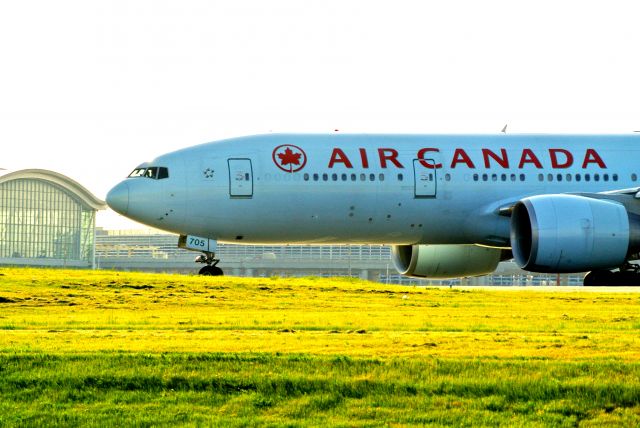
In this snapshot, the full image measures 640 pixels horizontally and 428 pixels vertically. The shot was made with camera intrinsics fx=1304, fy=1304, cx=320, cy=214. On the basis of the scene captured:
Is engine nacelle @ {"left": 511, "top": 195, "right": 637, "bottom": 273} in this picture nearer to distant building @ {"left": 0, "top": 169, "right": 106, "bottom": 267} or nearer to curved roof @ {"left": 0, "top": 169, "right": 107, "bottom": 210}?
curved roof @ {"left": 0, "top": 169, "right": 107, "bottom": 210}

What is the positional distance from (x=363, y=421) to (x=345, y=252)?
435 ft

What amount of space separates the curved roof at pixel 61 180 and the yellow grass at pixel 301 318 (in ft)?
255

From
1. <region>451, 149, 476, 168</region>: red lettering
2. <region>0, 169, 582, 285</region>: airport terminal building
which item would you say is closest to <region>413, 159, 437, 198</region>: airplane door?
<region>451, 149, 476, 168</region>: red lettering

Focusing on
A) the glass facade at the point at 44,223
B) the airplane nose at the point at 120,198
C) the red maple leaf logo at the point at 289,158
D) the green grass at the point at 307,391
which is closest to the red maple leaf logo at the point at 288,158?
the red maple leaf logo at the point at 289,158

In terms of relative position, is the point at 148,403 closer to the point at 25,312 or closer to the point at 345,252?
the point at 25,312

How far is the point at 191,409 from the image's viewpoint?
13523 mm

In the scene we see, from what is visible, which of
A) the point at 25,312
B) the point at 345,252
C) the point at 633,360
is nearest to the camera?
the point at 633,360

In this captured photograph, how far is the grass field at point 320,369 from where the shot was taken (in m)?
13.3

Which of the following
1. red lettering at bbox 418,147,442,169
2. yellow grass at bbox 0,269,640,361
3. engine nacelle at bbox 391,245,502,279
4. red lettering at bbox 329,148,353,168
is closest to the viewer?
yellow grass at bbox 0,269,640,361

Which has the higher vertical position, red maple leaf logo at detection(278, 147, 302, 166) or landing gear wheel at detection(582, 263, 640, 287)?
red maple leaf logo at detection(278, 147, 302, 166)

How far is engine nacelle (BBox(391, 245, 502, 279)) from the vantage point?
37.5m

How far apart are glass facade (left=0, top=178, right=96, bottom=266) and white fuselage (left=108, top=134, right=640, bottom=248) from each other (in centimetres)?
8200

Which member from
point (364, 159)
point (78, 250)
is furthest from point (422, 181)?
point (78, 250)

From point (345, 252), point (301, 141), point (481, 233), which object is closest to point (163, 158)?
point (301, 141)
